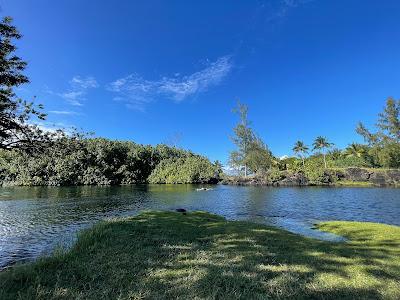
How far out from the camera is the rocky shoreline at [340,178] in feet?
323

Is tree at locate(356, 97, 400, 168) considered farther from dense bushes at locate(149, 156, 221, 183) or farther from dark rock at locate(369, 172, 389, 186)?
dense bushes at locate(149, 156, 221, 183)

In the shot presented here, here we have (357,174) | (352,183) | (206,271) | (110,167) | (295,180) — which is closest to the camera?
(206,271)

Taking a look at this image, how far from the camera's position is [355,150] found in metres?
138

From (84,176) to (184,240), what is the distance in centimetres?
11219

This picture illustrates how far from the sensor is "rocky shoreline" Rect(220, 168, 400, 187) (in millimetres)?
98312

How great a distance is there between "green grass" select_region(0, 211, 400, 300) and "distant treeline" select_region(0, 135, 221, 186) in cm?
9593

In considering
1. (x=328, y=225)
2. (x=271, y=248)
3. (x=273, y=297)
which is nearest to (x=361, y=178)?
(x=328, y=225)

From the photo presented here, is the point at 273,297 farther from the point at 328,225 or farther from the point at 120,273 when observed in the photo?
the point at 328,225

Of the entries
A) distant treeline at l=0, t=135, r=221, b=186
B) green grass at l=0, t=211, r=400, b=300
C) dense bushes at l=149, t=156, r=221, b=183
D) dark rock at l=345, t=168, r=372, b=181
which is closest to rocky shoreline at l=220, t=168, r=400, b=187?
dark rock at l=345, t=168, r=372, b=181

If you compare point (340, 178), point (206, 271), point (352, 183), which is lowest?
point (206, 271)

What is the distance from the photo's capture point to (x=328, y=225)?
26469 mm

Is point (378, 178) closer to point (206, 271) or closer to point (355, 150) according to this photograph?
point (355, 150)

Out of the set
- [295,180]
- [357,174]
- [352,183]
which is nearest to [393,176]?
[357,174]

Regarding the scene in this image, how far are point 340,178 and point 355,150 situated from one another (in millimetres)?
40348
